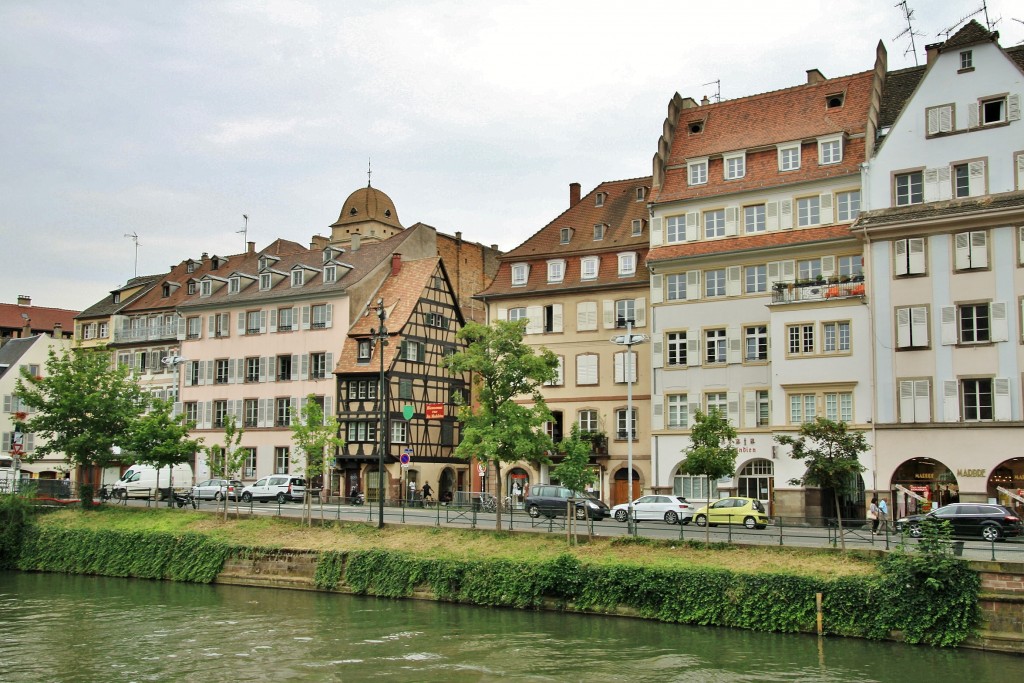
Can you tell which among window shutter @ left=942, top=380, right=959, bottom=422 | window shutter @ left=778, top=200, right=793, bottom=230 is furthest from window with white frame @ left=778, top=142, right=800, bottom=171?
window shutter @ left=942, top=380, right=959, bottom=422

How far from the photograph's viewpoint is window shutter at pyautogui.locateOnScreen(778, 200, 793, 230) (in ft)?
162

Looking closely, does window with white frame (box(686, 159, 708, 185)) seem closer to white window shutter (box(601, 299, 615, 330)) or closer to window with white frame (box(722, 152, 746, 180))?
window with white frame (box(722, 152, 746, 180))

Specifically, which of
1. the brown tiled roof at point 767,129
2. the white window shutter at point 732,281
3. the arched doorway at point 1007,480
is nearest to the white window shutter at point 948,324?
the arched doorway at point 1007,480

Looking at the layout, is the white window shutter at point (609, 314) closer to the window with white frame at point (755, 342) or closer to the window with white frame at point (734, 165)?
the window with white frame at point (755, 342)

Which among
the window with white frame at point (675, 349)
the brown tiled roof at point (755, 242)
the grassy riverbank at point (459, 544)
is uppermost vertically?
the brown tiled roof at point (755, 242)

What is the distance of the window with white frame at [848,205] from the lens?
47.8 metres

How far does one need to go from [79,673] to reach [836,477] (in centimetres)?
2101

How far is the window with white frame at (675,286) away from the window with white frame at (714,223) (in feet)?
7.21

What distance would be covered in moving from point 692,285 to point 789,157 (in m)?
7.23

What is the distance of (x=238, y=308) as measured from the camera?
70.4 m

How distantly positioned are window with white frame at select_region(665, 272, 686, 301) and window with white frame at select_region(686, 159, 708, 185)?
15.3 feet

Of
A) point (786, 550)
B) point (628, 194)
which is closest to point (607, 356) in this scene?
point (628, 194)

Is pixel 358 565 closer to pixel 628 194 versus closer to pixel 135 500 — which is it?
pixel 135 500

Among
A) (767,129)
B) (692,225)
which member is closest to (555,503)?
(692,225)
